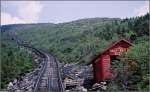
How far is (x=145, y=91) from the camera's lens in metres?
24.3

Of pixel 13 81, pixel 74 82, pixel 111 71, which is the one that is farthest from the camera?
pixel 13 81

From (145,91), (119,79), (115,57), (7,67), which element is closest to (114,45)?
(115,57)

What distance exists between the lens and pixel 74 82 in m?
40.1

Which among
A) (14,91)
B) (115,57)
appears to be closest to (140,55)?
(115,57)

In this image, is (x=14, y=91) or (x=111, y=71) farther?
(x=14, y=91)

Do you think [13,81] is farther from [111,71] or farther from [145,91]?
[145,91]

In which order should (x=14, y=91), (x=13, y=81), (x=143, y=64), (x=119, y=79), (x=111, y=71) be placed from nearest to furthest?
(x=143, y=64) → (x=119, y=79) → (x=111, y=71) → (x=14, y=91) → (x=13, y=81)

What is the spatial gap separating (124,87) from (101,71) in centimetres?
670

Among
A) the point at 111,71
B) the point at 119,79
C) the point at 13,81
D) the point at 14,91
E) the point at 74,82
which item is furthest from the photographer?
the point at 13,81

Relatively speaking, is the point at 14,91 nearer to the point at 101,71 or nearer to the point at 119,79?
the point at 101,71

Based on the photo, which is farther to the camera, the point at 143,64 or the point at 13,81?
the point at 13,81

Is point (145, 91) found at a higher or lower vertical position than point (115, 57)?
lower

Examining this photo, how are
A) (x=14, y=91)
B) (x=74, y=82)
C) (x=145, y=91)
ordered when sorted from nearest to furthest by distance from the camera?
1. (x=145, y=91)
2. (x=14, y=91)
3. (x=74, y=82)

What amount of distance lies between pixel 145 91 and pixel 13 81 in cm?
2159
